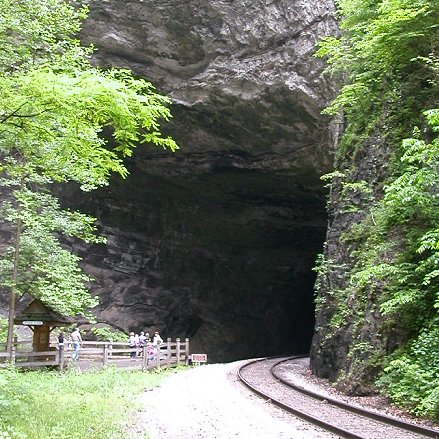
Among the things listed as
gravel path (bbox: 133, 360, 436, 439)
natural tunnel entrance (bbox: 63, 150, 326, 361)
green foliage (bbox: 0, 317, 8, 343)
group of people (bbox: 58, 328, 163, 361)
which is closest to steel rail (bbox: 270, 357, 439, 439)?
gravel path (bbox: 133, 360, 436, 439)

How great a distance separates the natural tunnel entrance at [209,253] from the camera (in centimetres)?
2508

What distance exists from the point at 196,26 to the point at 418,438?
16.0m

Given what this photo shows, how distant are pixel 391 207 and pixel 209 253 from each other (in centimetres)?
1904

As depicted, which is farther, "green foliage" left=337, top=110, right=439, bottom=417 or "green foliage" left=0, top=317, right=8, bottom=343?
"green foliage" left=0, top=317, right=8, bottom=343

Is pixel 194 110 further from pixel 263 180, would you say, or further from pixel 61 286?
pixel 61 286

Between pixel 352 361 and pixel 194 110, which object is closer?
pixel 352 361

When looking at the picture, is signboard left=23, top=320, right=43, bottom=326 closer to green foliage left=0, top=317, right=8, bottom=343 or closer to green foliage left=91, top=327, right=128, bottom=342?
green foliage left=0, top=317, right=8, bottom=343

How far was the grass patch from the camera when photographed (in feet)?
19.4

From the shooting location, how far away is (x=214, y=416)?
25.7 ft

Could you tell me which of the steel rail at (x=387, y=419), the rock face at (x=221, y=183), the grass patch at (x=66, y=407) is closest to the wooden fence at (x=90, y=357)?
the grass patch at (x=66, y=407)

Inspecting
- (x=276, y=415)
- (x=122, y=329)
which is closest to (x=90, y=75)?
(x=276, y=415)

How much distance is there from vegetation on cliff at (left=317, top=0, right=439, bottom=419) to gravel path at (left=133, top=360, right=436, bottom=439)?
119 cm

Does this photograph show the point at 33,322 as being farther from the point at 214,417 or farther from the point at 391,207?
the point at 391,207

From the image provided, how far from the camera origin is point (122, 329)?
82.4ft
